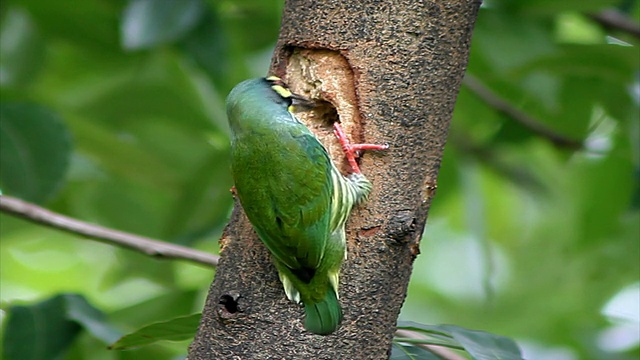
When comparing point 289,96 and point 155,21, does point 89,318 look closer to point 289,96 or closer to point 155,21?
point 289,96

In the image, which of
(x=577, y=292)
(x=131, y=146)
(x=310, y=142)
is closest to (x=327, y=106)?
(x=310, y=142)

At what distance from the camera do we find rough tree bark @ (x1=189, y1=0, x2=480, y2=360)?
2.22 meters

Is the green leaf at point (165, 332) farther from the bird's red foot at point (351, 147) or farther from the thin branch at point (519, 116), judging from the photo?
the thin branch at point (519, 116)

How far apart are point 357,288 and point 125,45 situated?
1.76 metres

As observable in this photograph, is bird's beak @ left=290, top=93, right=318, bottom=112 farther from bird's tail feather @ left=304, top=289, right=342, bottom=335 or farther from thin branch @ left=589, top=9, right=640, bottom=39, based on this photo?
thin branch @ left=589, top=9, right=640, bottom=39

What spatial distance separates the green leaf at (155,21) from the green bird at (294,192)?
1.07m

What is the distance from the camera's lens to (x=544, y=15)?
396 centimetres

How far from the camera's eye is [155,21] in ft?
12.1

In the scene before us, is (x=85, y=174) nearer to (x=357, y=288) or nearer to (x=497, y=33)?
(x=497, y=33)

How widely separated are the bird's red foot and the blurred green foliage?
45.0 inches

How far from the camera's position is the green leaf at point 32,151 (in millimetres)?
3471

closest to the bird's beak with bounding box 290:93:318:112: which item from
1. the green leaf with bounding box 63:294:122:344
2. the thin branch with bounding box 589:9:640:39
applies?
the green leaf with bounding box 63:294:122:344

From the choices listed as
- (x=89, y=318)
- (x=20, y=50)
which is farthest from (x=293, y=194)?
(x=20, y=50)

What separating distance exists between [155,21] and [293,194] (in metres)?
1.53
